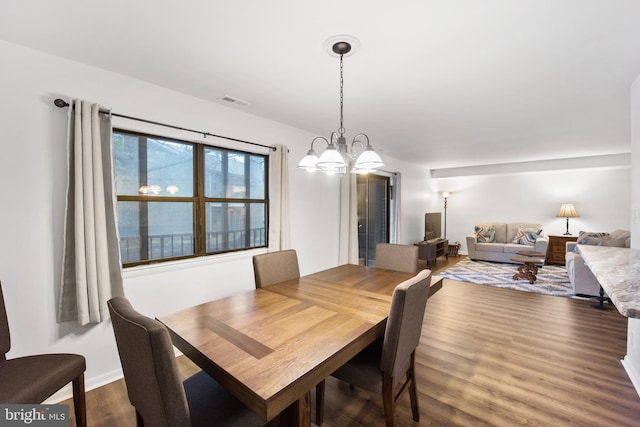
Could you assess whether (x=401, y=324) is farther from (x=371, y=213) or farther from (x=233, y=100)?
(x=371, y=213)

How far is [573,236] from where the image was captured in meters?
6.21

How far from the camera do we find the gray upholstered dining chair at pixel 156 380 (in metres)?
0.93

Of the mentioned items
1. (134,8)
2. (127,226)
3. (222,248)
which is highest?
(134,8)

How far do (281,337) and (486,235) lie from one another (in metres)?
7.03

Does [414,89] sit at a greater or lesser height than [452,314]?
greater

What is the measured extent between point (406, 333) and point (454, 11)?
170cm

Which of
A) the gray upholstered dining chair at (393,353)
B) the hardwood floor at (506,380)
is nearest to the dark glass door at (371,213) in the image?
the hardwood floor at (506,380)

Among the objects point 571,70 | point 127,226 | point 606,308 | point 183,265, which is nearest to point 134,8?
point 127,226

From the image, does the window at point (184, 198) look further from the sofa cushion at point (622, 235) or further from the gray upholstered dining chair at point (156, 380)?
the sofa cushion at point (622, 235)

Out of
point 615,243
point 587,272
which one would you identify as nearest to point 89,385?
point 587,272

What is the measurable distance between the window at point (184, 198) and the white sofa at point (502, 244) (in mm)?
5692

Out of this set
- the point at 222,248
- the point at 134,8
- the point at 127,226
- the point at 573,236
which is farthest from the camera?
the point at 573,236

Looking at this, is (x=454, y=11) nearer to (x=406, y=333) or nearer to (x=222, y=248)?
(x=406, y=333)

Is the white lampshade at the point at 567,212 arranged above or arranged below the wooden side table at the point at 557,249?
above
